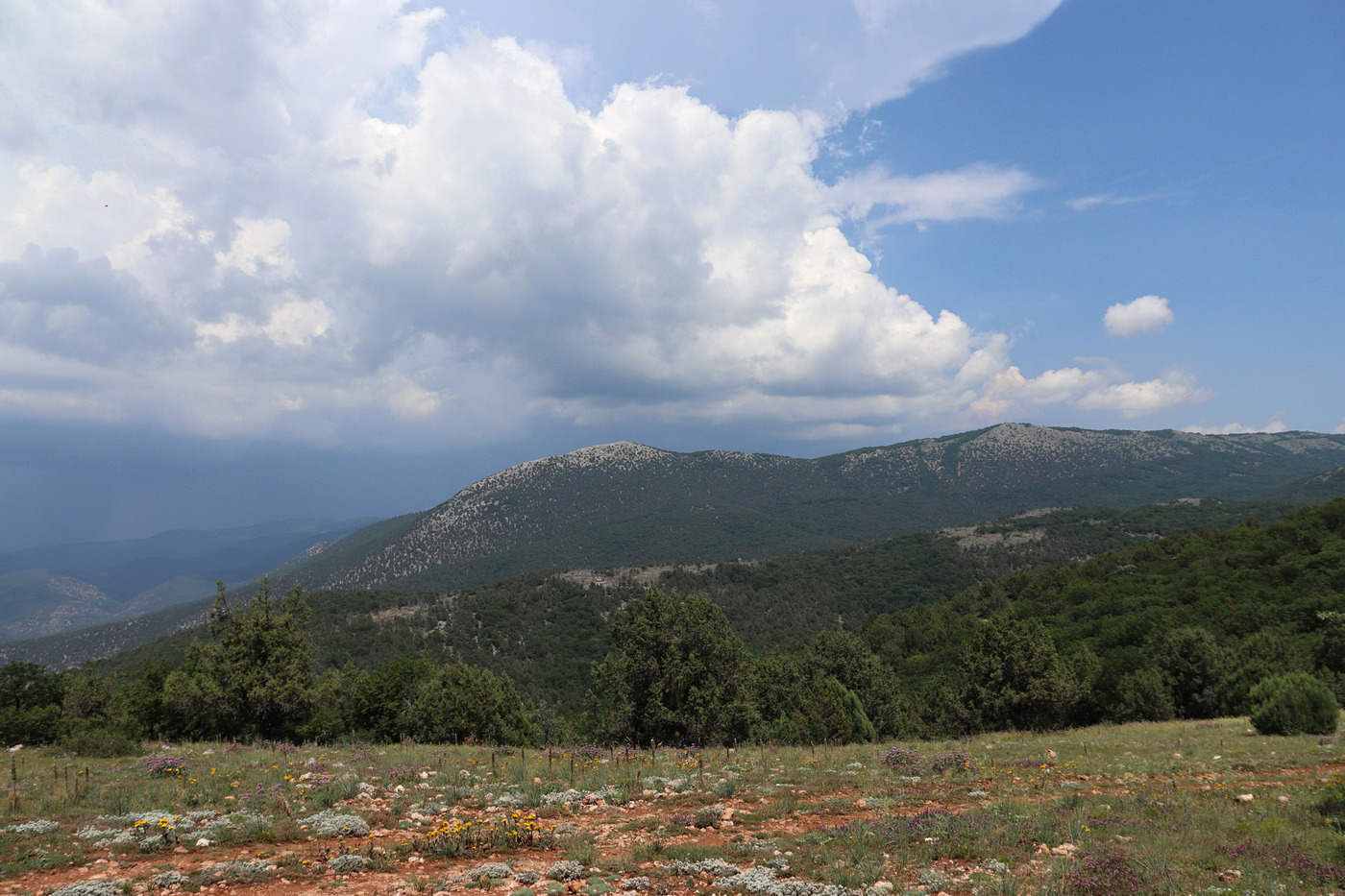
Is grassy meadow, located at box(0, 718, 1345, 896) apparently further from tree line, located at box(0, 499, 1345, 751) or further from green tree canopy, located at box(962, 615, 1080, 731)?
green tree canopy, located at box(962, 615, 1080, 731)

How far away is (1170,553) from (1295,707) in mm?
115020

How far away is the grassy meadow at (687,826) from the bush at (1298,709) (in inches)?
182

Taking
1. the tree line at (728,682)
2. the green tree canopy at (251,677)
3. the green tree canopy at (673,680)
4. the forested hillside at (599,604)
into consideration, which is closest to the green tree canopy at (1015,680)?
the tree line at (728,682)

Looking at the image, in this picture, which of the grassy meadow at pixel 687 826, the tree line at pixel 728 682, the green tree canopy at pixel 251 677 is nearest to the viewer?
the grassy meadow at pixel 687 826

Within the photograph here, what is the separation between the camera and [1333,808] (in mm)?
9367

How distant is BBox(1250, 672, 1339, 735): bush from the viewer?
18.8m

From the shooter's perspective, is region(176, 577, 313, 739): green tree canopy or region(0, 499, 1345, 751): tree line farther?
region(176, 577, 313, 739): green tree canopy

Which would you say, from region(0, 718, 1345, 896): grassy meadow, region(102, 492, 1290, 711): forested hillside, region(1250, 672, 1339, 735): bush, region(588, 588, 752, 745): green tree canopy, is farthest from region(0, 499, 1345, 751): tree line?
region(102, 492, 1290, 711): forested hillside

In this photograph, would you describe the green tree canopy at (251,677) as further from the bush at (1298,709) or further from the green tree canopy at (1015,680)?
the bush at (1298,709)

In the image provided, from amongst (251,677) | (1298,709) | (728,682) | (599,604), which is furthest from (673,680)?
(599,604)

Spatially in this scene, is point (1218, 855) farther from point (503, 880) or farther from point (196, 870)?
point (196, 870)

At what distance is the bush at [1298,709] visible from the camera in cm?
1883

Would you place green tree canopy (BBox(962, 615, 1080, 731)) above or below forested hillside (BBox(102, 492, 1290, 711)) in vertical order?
above

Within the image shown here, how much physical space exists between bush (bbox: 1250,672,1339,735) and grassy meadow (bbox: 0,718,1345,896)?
15.2 feet
